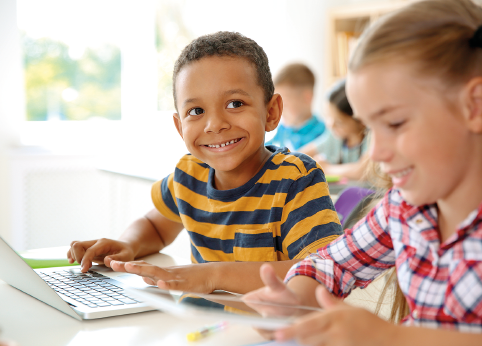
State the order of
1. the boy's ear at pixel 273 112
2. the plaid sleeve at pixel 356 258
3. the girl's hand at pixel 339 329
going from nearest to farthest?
the girl's hand at pixel 339 329 < the plaid sleeve at pixel 356 258 < the boy's ear at pixel 273 112

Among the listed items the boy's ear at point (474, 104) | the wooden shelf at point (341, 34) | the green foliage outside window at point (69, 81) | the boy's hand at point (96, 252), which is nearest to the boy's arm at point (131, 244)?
Answer: the boy's hand at point (96, 252)

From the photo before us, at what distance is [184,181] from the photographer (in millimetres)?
1236

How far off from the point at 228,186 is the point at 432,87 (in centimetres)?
65

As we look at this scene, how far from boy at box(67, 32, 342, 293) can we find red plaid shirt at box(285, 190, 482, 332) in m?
0.16

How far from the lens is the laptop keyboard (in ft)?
2.71

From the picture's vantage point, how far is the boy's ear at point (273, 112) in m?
1.18

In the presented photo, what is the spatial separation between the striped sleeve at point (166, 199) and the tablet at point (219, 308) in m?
0.57

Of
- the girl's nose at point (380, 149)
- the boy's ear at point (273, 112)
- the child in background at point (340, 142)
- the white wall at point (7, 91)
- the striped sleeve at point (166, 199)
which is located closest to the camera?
the girl's nose at point (380, 149)

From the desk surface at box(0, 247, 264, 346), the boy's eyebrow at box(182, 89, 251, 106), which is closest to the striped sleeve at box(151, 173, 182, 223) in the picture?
the boy's eyebrow at box(182, 89, 251, 106)

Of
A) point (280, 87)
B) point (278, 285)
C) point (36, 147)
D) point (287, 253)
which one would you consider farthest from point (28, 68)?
point (278, 285)

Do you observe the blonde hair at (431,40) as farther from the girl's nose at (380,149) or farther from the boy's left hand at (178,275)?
the boy's left hand at (178,275)

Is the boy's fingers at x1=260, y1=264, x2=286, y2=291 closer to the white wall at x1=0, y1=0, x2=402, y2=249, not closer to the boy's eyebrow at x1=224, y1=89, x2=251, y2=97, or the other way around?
the boy's eyebrow at x1=224, y1=89, x2=251, y2=97

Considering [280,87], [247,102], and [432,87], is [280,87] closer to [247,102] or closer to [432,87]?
[247,102]

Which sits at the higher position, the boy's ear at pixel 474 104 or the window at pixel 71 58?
the window at pixel 71 58
